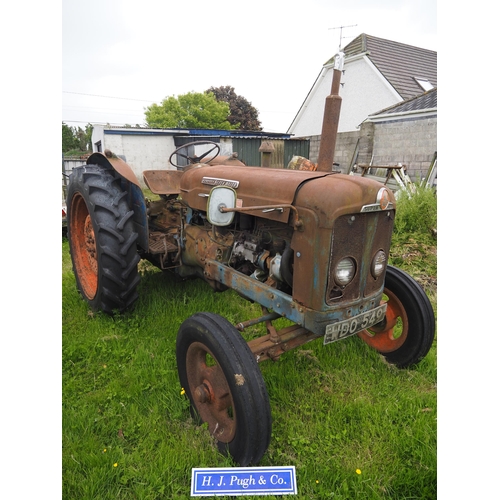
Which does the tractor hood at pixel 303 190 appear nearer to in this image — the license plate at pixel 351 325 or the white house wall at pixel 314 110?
the license plate at pixel 351 325

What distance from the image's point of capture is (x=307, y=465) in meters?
1.76

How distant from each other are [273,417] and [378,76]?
12183mm

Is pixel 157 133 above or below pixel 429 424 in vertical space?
above

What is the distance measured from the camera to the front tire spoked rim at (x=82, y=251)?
3.12m

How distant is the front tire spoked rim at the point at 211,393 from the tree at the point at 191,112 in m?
22.2

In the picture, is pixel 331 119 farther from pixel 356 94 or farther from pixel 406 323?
pixel 356 94

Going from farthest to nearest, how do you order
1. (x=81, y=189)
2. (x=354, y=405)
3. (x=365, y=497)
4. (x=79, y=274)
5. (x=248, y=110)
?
(x=248, y=110)
(x=79, y=274)
(x=81, y=189)
(x=354, y=405)
(x=365, y=497)


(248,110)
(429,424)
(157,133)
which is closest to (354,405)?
(429,424)

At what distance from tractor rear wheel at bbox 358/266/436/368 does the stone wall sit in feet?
17.4

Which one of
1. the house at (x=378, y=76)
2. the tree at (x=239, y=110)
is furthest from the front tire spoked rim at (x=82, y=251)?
the tree at (x=239, y=110)

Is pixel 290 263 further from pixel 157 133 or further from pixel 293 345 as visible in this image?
pixel 157 133

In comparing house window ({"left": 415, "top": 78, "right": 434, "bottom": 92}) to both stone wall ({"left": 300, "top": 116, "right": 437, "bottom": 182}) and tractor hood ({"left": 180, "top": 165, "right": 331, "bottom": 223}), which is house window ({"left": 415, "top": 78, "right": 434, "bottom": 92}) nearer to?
stone wall ({"left": 300, "top": 116, "right": 437, "bottom": 182})

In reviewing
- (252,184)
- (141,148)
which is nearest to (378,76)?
(141,148)

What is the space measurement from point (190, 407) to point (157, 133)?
1223 cm
